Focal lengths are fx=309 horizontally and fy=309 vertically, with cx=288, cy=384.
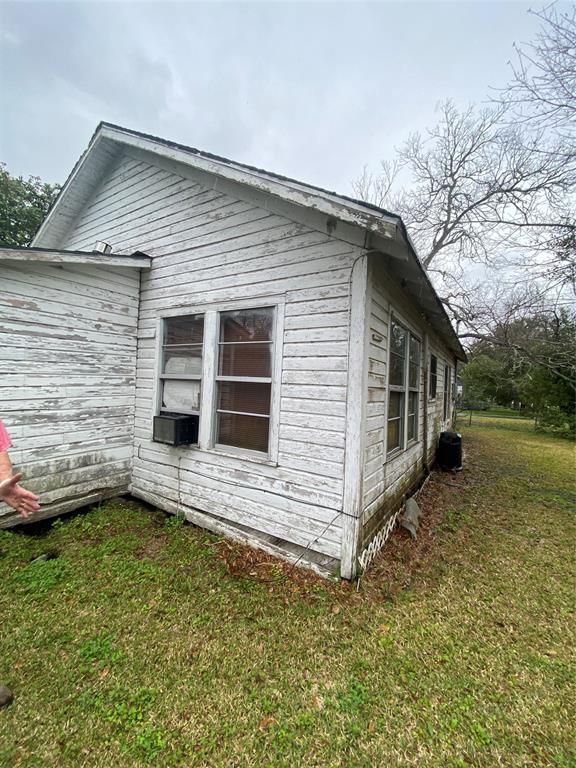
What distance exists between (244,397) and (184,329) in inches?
57.1

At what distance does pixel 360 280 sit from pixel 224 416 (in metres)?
2.22

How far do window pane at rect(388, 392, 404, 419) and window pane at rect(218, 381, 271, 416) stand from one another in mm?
1687

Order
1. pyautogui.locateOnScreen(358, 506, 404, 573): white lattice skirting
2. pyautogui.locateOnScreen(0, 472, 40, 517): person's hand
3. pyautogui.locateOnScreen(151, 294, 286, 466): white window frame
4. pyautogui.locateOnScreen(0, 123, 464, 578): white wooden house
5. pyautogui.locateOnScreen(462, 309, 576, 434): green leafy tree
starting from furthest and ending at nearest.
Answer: pyautogui.locateOnScreen(462, 309, 576, 434): green leafy tree, pyautogui.locateOnScreen(151, 294, 286, 466): white window frame, pyautogui.locateOnScreen(358, 506, 404, 573): white lattice skirting, pyautogui.locateOnScreen(0, 123, 464, 578): white wooden house, pyautogui.locateOnScreen(0, 472, 40, 517): person's hand

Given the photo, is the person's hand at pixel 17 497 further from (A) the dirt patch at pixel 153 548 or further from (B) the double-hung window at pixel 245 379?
(B) the double-hung window at pixel 245 379

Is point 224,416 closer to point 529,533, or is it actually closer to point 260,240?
point 260,240

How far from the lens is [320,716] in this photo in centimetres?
186

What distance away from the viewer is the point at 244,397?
12.1 feet

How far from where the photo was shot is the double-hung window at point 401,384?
4150 millimetres

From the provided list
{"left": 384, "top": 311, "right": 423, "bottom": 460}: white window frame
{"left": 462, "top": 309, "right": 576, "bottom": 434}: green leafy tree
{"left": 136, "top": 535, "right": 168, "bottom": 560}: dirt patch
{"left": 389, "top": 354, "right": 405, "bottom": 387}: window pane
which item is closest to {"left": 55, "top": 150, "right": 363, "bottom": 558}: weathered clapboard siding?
{"left": 136, "top": 535, "right": 168, "bottom": 560}: dirt patch

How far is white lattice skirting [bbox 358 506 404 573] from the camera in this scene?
10.2 ft

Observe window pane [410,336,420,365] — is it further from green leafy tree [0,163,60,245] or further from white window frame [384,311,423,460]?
green leafy tree [0,163,60,245]

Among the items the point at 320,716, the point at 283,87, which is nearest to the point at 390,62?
the point at 283,87

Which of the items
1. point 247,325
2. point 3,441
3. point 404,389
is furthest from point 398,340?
point 3,441

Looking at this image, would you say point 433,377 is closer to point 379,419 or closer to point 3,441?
point 379,419
